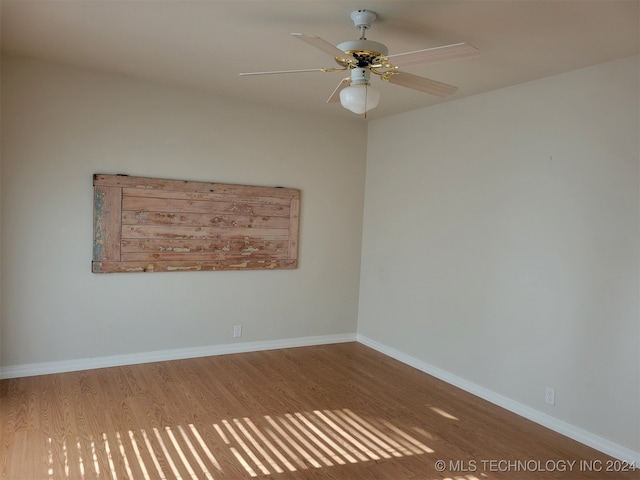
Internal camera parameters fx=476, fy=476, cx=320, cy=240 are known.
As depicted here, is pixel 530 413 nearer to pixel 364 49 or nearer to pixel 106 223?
pixel 364 49

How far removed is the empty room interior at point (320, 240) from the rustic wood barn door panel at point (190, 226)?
0.07 feet

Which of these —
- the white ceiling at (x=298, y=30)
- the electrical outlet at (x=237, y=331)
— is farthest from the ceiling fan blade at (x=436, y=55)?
the electrical outlet at (x=237, y=331)

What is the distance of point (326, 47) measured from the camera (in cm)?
224

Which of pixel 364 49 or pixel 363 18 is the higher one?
pixel 363 18

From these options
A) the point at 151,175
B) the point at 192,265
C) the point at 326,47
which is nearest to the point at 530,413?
the point at 326,47

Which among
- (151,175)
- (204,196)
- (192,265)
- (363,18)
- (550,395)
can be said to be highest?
(363,18)

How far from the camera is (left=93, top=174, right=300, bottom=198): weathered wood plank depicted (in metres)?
4.00

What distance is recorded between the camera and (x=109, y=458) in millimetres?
2693

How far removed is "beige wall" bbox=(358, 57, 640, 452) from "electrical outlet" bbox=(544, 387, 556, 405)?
5cm

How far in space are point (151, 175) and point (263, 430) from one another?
7.83 feet

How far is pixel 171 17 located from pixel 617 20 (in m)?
2.39

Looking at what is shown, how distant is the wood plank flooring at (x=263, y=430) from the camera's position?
2693 millimetres

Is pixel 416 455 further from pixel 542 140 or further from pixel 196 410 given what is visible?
pixel 542 140

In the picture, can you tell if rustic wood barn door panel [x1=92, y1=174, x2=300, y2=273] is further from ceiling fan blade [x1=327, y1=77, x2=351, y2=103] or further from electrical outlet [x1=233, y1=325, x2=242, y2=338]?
ceiling fan blade [x1=327, y1=77, x2=351, y2=103]
